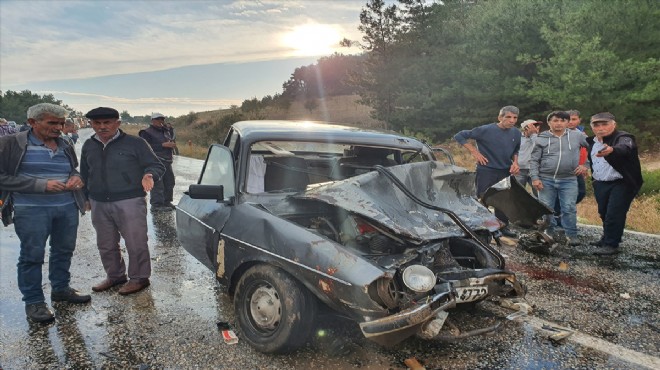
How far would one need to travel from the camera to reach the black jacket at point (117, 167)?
4234 mm

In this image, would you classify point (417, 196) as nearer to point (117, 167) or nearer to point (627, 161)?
point (117, 167)

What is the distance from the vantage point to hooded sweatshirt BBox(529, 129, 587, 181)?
233 inches

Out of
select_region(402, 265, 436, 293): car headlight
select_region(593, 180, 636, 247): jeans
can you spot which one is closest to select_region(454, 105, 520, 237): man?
select_region(593, 180, 636, 247): jeans

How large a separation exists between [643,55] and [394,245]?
2211cm

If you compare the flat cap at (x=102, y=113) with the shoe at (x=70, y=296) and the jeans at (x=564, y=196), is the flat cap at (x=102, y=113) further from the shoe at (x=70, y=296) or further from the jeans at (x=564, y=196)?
the jeans at (x=564, y=196)

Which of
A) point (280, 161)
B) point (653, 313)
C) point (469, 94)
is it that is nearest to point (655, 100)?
point (469, 94)

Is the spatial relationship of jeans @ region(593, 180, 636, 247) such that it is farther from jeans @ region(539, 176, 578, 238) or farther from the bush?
the bush

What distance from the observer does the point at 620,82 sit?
19344 millimetres

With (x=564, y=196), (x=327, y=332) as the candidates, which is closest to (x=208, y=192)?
(x=327, y=332)

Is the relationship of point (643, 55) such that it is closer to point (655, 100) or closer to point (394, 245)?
point (655, 100)

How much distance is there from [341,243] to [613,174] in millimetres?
4191

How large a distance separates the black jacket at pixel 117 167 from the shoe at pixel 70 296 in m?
0.88

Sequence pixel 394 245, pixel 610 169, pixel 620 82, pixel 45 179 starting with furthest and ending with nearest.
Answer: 1. pixel 620 82
2. pixel 610 169
3. pixel 45 179
4. pixel 394 245

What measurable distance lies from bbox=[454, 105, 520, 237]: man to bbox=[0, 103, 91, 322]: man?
4.83 metres
